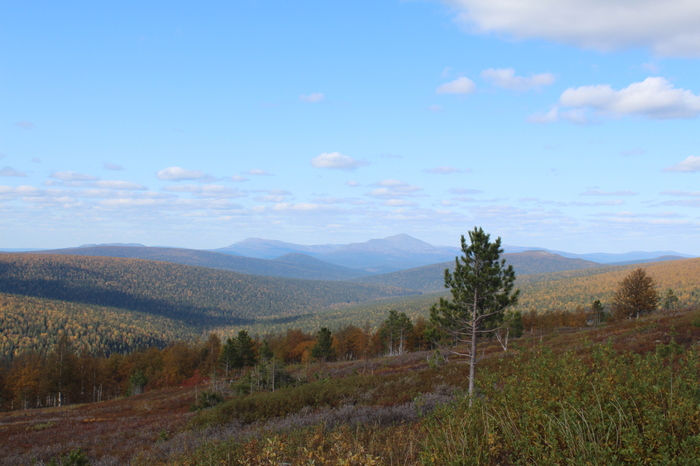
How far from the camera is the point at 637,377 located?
5.67 metres

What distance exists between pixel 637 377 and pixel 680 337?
2771 centimetres

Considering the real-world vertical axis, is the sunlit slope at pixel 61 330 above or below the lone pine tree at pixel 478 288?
below

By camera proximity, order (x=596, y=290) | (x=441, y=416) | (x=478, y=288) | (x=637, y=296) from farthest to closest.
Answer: (x=596, y=290), (x=637, y=296), (x=478, y=288), (x=441, y=416)

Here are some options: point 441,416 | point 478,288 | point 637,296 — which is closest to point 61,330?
point 478,288

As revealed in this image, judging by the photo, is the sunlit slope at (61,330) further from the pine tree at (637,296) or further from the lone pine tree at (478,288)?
the pine tree at (637,296)

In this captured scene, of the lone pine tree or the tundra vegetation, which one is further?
the lone pine tree

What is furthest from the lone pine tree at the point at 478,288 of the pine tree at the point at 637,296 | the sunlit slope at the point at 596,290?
the sunlit slope at the point at 596,290

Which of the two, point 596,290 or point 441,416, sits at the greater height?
point 441,416

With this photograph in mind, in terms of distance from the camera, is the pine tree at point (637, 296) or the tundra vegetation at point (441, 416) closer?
the tundra vegetation at point (441, 416)

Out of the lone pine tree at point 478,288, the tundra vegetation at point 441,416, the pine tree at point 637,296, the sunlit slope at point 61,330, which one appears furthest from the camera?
the sunlit slope at point 61,330

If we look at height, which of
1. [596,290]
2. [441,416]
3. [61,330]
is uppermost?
[441,416]

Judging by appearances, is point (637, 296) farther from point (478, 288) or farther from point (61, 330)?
point (61, 330)

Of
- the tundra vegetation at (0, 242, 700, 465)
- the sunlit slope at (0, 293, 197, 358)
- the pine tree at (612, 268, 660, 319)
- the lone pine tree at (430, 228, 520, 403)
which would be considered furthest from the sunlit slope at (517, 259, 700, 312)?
the sunlit slope at (0, 293, 197, 358)

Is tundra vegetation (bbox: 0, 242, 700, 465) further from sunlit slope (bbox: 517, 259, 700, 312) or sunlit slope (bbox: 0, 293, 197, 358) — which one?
sunlit slope (bbox: 517, 259, 700, 312)
